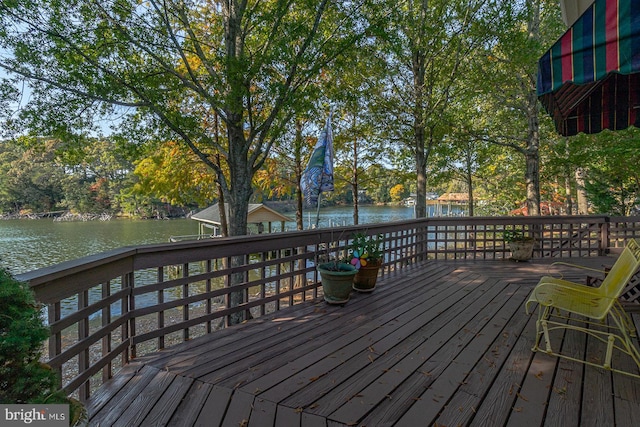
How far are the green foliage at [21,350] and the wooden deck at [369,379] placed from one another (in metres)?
0.70

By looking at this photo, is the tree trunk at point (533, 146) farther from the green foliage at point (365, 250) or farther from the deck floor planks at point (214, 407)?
the deck floor planks at point (214, 407)

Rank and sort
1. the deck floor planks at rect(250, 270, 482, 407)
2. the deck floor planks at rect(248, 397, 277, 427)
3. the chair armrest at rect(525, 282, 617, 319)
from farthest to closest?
the chair armrest at rect(525, 282, 617, 319) < the deck floor planks at rect(250, 270, 482, 407) < the deck floor planks at rect(248, 397, 277, 427)

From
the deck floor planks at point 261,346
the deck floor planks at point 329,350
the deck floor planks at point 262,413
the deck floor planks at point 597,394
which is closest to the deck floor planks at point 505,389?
the deck floor planks at point 597,394

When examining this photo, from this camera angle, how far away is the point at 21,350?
3.57 feet

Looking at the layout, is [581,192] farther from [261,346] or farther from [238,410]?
[238,410]

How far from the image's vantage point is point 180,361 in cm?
232

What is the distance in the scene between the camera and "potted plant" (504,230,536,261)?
230 inches

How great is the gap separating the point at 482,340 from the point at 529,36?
8253 millimetres

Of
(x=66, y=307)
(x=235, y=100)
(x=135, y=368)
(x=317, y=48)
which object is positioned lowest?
(x=66, y=307)

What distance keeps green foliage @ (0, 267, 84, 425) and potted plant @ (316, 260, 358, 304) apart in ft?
8.17

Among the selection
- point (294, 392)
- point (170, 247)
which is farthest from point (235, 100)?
point (294, 392)

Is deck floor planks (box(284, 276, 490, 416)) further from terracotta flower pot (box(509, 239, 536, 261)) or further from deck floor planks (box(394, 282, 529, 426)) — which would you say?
terracotta flower pot (box(509, 239, 536, 261))

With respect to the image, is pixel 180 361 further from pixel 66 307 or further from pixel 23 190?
pixel 23 190

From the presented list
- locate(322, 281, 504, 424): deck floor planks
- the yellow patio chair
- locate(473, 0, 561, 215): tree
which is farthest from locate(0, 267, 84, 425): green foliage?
locate(473, 0, 561, 215): tree
